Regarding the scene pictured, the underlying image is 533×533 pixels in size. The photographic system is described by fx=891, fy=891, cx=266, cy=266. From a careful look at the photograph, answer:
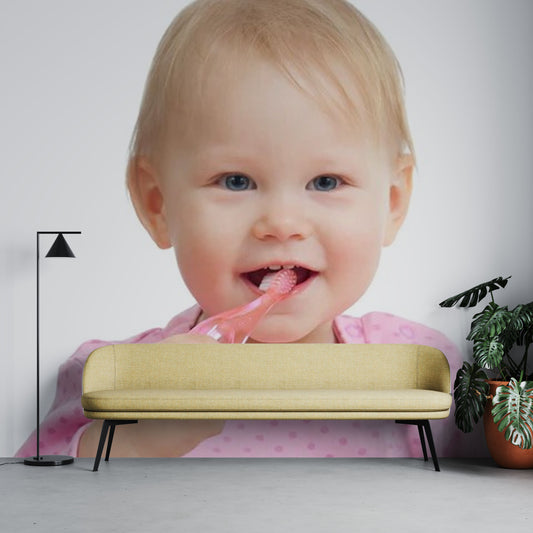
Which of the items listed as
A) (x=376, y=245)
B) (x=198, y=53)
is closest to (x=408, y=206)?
(x=376, y=245)

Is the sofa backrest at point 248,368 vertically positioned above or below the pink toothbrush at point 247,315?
below

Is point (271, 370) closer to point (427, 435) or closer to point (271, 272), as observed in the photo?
point (271, 272)

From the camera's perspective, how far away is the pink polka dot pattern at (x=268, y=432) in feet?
17.1

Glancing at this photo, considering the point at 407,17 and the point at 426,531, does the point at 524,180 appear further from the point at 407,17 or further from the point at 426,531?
the point at 426,531

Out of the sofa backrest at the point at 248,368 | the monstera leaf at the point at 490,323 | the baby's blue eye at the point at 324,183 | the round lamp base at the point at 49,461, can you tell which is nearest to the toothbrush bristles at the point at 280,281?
the sofa backrest at the point at 248,368

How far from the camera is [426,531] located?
11.2 feet

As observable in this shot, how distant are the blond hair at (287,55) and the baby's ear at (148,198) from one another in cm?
9

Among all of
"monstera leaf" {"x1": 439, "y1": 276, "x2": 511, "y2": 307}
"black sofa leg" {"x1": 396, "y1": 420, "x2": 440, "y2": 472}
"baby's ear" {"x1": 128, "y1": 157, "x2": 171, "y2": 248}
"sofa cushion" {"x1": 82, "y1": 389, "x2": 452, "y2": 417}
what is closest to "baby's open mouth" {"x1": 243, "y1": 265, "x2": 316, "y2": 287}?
"baby's ear" {"x1": 128, "y1": 157, "x2": 171, "y2": 248}

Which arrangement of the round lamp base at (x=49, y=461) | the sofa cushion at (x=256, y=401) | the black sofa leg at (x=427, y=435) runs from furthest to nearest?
the round lamp base at (x=49, y=461), the black sofa leg at (x=427, y=435), the sofa cushion at (x=256, y=401)

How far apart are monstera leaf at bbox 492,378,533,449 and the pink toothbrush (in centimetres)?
130

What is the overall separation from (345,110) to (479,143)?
0.97 metres

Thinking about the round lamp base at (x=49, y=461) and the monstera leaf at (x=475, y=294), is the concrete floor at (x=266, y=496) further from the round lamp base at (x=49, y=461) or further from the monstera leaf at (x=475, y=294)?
the monstera leaf at (x=475, y=294)

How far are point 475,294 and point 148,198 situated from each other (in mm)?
2005

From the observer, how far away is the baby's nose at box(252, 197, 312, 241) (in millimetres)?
4914
